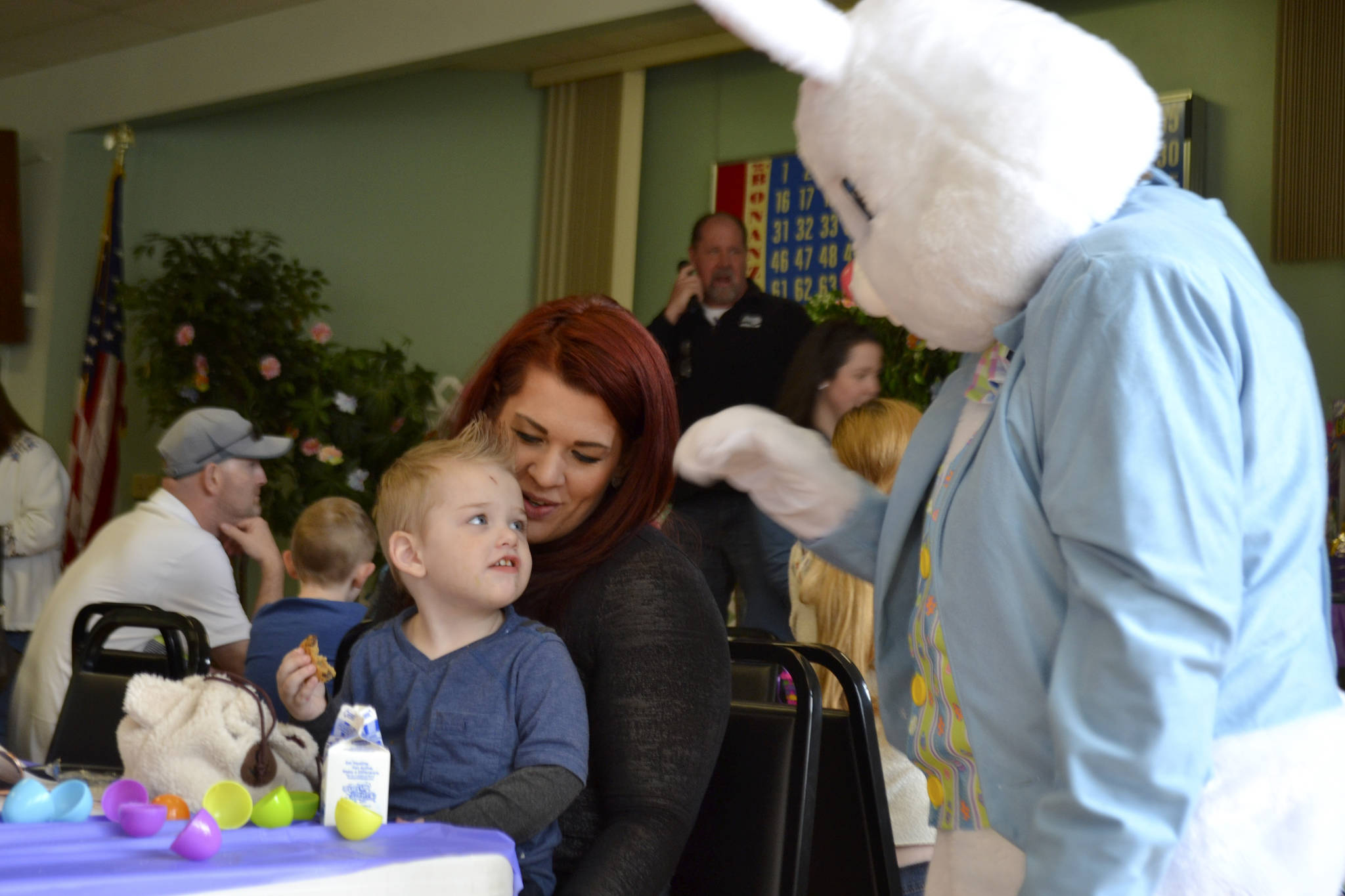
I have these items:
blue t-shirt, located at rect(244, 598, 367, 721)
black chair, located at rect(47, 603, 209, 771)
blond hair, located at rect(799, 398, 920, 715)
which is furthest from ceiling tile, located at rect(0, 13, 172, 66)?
blond hair, located at rect(799, 398, 920, 715)

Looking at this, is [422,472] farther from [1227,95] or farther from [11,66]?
[11,66]

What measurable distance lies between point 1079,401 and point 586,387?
0.83 m

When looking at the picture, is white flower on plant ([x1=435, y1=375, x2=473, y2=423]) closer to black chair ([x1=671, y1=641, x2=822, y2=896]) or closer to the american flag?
the american flag

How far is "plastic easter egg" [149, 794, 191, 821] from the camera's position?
40.6 inches

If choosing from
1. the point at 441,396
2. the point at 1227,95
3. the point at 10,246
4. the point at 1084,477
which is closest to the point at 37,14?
the point at 10,246

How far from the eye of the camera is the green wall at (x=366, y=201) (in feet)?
22.1

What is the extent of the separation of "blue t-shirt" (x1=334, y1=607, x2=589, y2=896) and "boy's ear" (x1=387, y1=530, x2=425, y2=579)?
4.2 inches

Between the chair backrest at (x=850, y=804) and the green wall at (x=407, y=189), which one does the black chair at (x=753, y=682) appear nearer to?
the chair backrest at (x=850, y=804)

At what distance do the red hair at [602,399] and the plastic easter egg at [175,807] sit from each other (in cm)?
55

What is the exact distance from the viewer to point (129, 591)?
299cm

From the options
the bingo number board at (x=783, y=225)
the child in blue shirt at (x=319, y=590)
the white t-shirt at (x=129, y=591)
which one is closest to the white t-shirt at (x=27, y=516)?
the white t-shirt at (x=129, y=591)

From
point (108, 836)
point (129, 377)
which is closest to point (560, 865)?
point (108, 836)

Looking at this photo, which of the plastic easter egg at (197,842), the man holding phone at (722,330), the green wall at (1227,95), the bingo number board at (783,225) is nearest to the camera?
the plastic easter egg at (197,842)

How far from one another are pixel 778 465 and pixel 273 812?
0.53 metres
